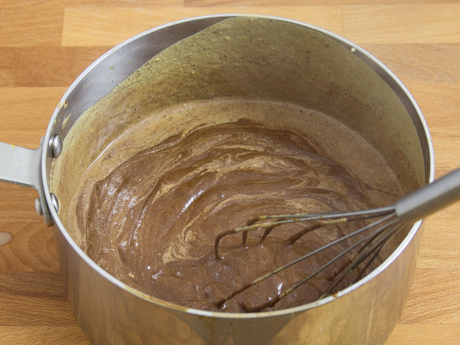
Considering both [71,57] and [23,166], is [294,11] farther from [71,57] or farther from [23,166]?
[23,166]

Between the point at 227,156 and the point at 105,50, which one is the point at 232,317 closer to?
the point at 227,156

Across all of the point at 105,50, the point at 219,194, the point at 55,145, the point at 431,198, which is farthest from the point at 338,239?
the point at 105,50

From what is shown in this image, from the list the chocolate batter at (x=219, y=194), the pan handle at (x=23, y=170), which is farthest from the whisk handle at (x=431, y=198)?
the pan handle at (x=23, y=170)

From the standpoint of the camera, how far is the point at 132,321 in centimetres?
75

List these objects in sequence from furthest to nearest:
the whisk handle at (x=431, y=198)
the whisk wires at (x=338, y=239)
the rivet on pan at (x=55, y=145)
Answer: the rivet on pan at (x=55, y=145) < the whisk wires at (x=338, y=239) < the whisk handle at (x=431, y=198)

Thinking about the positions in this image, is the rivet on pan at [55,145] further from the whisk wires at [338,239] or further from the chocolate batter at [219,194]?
the whisk wires at [338,239]

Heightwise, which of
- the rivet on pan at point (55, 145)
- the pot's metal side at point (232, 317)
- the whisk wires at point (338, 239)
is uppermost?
the rivet on pan at point (55, 145)

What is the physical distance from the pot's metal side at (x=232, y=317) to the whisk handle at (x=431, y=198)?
4.0 inches

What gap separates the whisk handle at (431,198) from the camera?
0.62 m

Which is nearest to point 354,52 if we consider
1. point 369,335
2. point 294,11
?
point 294,11

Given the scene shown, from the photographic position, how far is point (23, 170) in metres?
0.82

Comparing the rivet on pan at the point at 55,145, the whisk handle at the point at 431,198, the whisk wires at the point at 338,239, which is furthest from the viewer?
the rivet on pan at the point at 55,145

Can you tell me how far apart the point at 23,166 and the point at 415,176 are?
2.27 feet

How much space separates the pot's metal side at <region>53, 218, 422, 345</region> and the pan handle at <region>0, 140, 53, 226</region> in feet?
0.18
